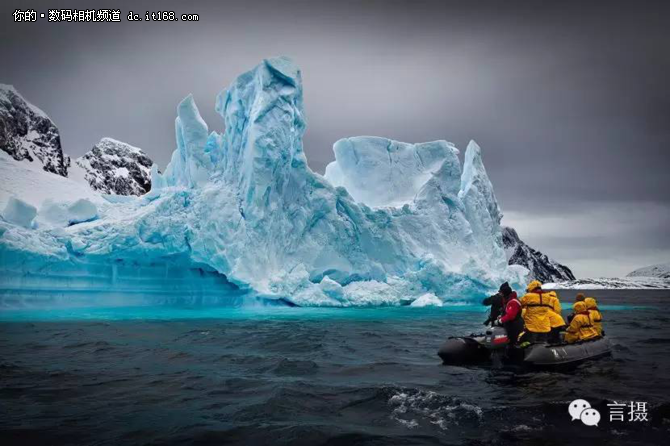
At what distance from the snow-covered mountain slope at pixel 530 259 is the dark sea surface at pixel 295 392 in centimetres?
11466

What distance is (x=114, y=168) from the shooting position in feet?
194

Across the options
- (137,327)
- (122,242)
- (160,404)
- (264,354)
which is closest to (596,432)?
(160,404)

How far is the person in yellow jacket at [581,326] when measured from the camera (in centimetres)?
920

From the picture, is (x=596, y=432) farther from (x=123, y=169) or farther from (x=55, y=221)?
(x=123, y=169)

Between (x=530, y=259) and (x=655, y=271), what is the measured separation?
55.5m

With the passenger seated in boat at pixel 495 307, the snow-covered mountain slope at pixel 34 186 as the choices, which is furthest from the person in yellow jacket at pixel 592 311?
the snow-covered mountain slope at pixel 34 186

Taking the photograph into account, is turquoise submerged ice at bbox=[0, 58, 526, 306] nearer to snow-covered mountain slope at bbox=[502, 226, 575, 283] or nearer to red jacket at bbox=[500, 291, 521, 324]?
red jacket at bbox=[500, 291, 521, 324]

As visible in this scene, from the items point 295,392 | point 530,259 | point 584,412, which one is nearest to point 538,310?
point 584,412

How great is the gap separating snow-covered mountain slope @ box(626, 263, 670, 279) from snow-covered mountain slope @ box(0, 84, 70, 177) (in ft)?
475

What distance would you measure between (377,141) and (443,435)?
25.5m

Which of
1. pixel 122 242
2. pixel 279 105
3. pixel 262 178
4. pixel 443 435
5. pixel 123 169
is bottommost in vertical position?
pixel 443 435

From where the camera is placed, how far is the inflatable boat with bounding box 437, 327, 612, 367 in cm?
807

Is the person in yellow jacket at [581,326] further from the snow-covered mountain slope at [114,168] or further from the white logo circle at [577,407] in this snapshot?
the snow-covered mountain slope at [114,168]

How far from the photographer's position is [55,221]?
19.5 meters
